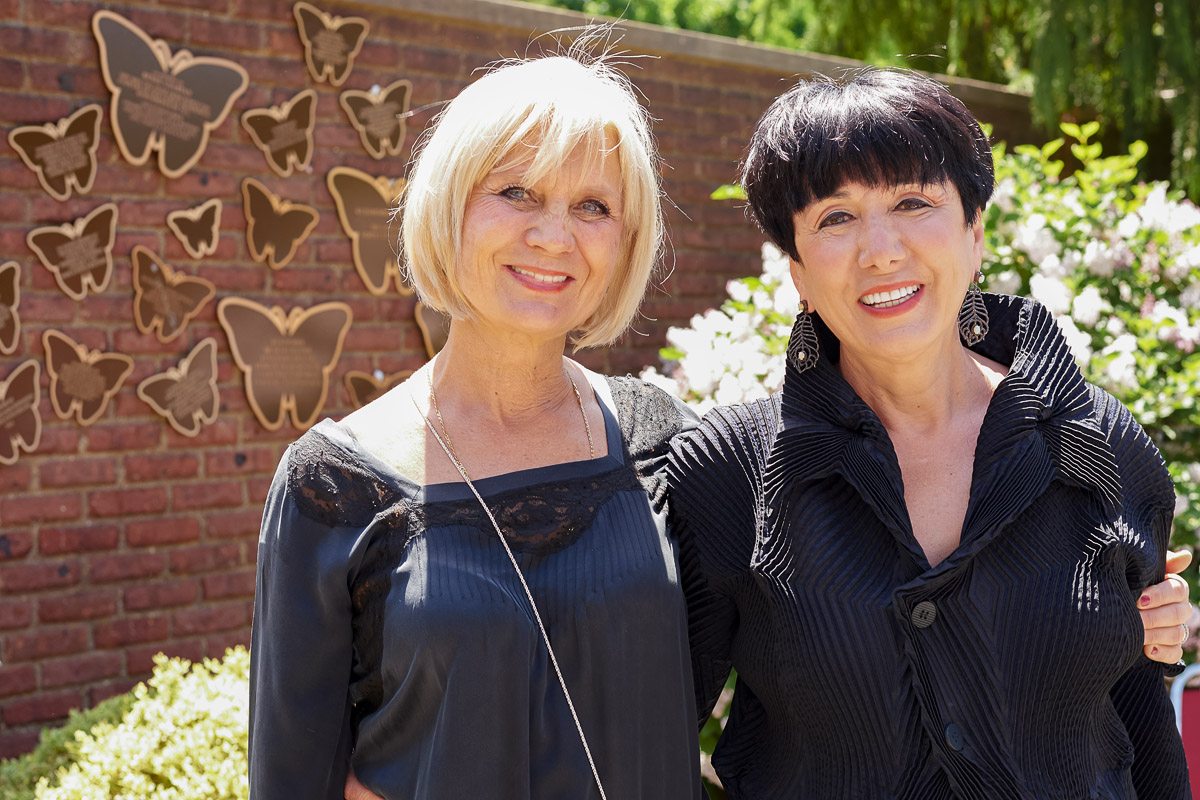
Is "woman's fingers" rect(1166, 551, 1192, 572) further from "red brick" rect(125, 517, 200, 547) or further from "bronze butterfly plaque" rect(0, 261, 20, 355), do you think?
"bronze butterfly plaque" rect(0, 261, 20, 355)

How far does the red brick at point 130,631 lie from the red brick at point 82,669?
0.04 m

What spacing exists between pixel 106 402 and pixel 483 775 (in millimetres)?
2643

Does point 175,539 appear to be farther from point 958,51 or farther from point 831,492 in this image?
point 958,51

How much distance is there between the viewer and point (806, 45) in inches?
290

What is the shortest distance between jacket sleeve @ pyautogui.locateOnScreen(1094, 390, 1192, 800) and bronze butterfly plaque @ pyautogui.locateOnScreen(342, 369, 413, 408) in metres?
3.05

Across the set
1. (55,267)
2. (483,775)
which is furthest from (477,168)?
(55,267)

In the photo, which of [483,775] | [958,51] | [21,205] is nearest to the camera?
[483,775]

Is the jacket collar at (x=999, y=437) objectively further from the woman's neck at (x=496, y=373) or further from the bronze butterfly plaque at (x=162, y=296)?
the bronze butterfly plaque at (x=162, y=296)

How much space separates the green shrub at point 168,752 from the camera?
2742mm

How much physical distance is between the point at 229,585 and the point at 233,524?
0.74ft

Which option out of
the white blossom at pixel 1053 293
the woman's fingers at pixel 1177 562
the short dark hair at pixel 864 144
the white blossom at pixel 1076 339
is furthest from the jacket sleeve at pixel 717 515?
the white blossom at pixel 1053 293

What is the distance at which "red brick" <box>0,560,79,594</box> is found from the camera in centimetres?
373

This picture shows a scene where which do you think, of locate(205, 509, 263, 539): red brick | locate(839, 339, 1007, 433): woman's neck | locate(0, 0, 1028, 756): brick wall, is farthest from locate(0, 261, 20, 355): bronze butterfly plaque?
locate(839, 339, 1007, 433): woman's neck

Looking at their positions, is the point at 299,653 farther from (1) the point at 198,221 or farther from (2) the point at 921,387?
(1) the point at 198,221
